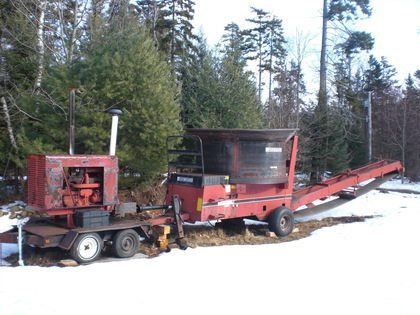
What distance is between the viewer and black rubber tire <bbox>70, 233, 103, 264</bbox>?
23.4 ft

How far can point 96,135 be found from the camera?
1169 centimetres

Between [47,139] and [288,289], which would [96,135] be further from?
[288,289]

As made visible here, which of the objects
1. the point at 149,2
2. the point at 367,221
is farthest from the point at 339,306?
the point at 149,2

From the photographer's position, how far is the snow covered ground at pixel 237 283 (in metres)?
5.14

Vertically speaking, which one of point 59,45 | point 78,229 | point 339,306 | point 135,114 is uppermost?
point 59,45

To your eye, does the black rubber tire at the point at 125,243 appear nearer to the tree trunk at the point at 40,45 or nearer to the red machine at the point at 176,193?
the red machine at the point at 176,193

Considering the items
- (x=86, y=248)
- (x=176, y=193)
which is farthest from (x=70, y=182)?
(x=176, y=193)

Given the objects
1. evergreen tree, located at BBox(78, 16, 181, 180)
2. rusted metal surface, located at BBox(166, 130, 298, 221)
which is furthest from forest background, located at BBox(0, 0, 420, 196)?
rusted metal surface, located at BBox(166, 130, 298, 221)

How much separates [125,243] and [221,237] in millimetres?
2666

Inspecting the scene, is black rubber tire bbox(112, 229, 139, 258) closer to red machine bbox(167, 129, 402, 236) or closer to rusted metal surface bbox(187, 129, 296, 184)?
red machine bbox(167, 129, 402, 236)

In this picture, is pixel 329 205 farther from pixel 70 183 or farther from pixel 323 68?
pixel 323 68

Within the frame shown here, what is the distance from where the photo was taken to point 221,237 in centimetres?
977

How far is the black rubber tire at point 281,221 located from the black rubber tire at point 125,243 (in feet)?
11.4

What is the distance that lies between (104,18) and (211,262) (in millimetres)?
11916
